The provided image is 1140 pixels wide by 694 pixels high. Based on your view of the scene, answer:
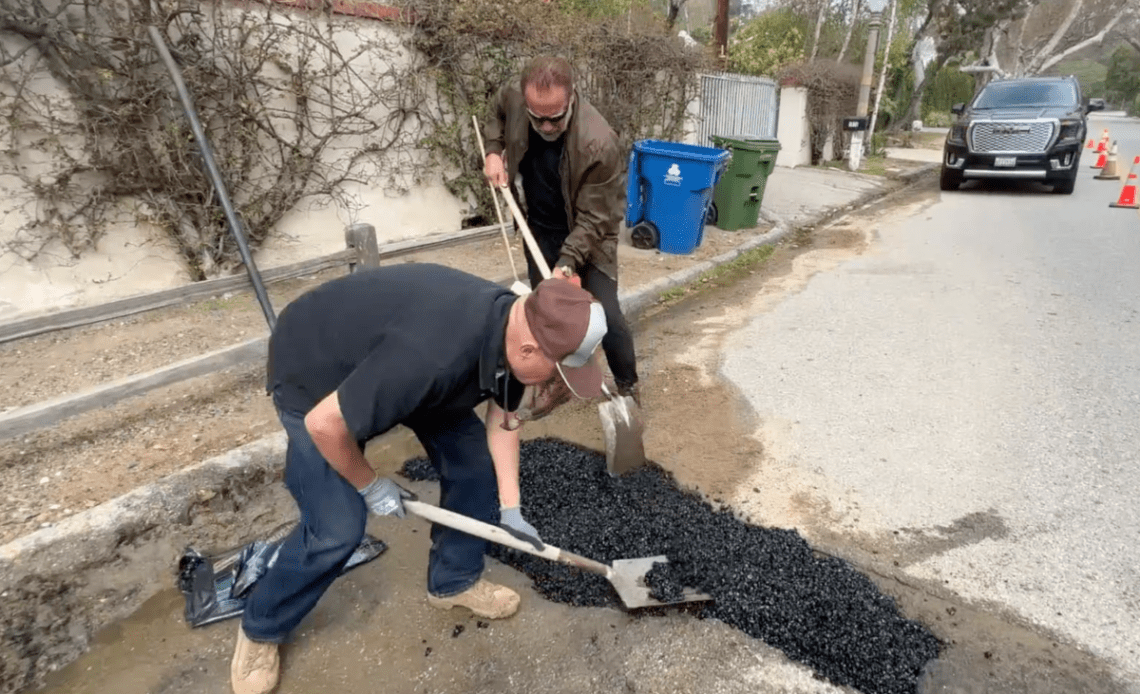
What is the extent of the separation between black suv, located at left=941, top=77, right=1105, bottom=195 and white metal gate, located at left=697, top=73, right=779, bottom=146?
10.6 feet

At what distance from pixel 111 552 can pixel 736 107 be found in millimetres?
12046

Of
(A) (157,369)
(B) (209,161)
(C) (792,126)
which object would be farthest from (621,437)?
(C) (792,126)

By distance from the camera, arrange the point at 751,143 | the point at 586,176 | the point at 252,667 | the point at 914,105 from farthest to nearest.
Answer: the point at 914,105, the point at 751,143, the point at 586,176, the point at 252,667

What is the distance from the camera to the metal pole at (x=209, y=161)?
4.31 m

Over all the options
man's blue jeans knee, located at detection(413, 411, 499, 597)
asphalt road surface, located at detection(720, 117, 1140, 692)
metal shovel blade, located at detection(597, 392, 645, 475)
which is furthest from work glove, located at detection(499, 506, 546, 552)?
asphalt road surface, located at detection(720, 117, 1140, 692)

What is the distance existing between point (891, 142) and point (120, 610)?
24368 mm

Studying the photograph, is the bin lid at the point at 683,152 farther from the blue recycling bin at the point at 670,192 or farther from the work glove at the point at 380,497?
the work glove at the point at 380,497

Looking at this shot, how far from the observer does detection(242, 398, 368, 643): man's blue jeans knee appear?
1984mm

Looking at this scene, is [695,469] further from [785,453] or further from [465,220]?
[465,220]

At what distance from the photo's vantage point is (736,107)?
1240 centimetres

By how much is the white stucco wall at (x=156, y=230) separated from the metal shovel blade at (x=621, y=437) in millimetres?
3659

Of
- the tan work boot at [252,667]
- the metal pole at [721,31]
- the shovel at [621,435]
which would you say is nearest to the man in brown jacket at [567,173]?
the shovel at [621,435]

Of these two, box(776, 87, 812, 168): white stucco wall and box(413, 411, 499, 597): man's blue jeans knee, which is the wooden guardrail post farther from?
box(776, 87, 812, 168): white stucco wall

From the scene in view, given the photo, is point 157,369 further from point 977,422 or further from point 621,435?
point 977,422
